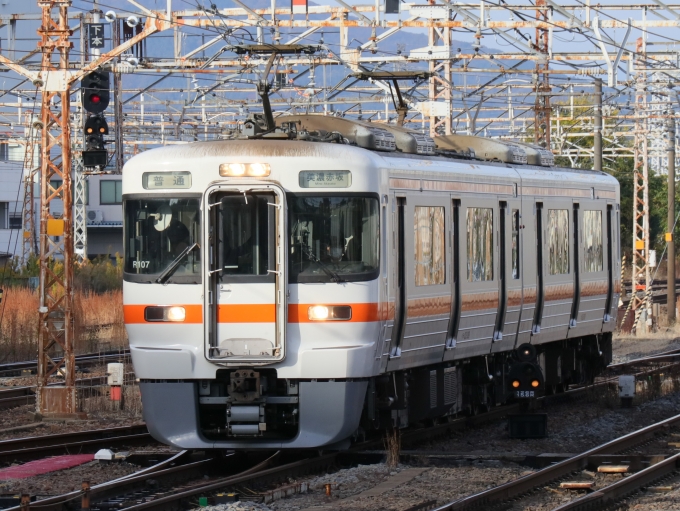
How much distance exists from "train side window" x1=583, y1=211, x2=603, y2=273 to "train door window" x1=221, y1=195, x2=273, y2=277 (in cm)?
744

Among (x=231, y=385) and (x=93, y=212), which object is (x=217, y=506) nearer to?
(x=231, y=385)

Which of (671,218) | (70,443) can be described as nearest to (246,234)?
(70,443)

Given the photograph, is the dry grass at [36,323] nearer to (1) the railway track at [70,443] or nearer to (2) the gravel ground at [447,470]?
(2) the gravel ground at [447,470]

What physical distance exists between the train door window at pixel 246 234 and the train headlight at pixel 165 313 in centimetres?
52

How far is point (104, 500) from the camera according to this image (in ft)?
34.1

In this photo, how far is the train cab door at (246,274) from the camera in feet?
38.0

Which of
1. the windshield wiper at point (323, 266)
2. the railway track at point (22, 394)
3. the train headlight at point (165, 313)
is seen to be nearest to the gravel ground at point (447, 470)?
the railway track at point (22, 394)

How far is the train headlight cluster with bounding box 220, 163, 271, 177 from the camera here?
1177 centimetres

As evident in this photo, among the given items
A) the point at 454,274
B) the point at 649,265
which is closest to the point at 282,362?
the point at 454,274

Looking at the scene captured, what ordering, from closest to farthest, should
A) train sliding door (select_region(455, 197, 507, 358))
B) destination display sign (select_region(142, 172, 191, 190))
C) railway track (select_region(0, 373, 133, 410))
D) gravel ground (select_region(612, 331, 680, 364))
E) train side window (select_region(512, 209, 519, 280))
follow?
destination display sign (select_region(142, 172, 191, 190)) → train sliding door (select_region(455, 197, 507, 358)) → train side window (select_region(512, 209, 519, 280)) → railway track (select_region(0, 373, 133, 410)) → gravel ground (select_region(612, 331, 680, 364))

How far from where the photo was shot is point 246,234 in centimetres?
1175

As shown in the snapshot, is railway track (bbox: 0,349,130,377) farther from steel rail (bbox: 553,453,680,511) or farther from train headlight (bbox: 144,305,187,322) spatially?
steel rail (bbox: 553,453,680,511)

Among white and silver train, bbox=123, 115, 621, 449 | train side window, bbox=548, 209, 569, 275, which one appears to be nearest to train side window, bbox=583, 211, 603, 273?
train side window, bbox=548, 209, 569, 275

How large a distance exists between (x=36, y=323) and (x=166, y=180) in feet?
53.9
